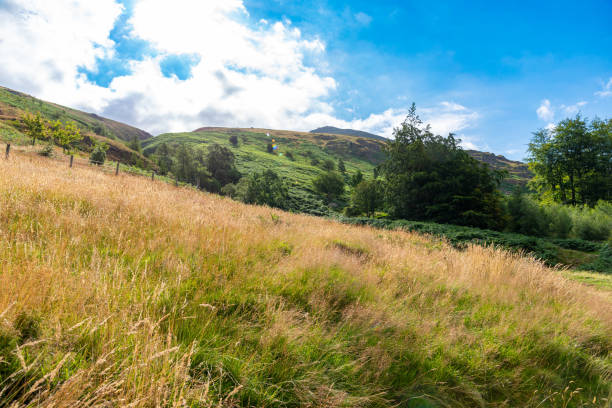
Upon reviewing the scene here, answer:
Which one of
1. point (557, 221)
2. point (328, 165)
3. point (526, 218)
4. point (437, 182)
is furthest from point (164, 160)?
point (557, 221)

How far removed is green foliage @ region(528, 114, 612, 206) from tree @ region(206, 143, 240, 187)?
2316 inches

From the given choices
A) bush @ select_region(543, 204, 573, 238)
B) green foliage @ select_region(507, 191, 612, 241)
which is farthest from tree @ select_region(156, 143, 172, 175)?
bush @ select_region(543, 204, 573, 238)

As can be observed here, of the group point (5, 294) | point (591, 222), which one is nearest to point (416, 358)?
point (5, 294)

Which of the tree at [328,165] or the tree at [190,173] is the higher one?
the tree at [328,165]

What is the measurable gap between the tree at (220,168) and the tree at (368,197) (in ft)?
104

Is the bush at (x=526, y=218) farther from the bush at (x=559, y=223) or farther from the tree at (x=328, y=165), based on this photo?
the tree at (x=328, y=165)

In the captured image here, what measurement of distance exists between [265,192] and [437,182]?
28500 mm

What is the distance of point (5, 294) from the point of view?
1750 millimetres

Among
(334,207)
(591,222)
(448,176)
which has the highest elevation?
(448,176)

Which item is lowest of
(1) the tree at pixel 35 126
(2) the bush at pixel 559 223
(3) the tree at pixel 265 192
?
(3) the tree at pixel 265 192

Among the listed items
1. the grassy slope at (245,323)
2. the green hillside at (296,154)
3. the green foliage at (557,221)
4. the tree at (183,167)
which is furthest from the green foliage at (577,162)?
the tree at (183,167)

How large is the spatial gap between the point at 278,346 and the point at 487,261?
727cm

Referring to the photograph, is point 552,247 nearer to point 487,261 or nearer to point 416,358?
point 487,261

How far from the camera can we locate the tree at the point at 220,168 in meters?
62.2
